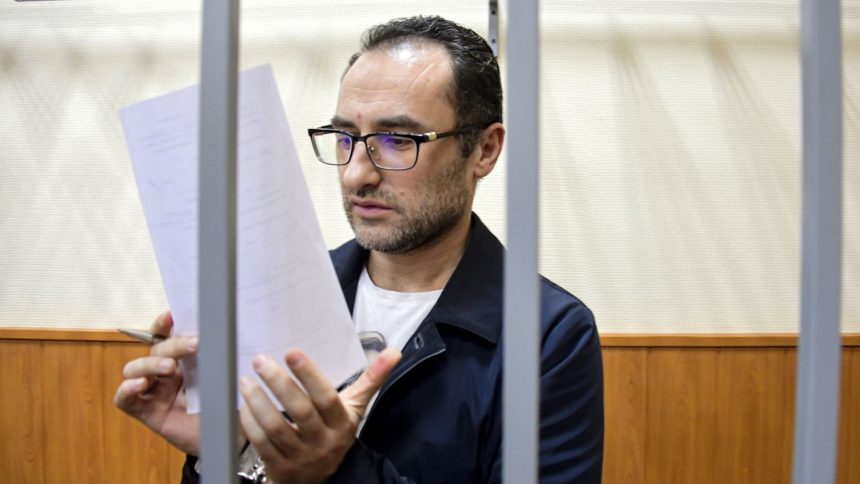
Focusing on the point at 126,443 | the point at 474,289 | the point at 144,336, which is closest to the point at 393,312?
the point at 474,289

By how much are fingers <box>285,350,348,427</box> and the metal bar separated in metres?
1.34

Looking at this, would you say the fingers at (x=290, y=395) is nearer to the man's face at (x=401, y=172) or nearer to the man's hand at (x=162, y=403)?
the man's hand at (x=162, y=403)

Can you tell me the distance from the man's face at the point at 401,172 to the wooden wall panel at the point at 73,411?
1.44m

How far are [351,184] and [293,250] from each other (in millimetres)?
355

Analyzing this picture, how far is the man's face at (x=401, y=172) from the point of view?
772 mm

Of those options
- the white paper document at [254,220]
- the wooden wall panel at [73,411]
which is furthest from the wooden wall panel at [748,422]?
the wooden wall panel at [73,411]

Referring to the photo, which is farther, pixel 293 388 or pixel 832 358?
pixel 293 388

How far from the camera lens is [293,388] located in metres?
0.46

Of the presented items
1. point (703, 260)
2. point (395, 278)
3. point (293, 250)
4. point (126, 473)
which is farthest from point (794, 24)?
point (126, 473)

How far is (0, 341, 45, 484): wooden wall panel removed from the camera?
1781 mm

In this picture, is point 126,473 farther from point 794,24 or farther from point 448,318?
point 794,24

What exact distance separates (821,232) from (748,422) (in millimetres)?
1624

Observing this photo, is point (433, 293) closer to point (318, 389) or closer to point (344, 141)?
point (344, 141)

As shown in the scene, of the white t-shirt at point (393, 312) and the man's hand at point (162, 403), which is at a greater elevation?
the white t-shirt at point (393, 312)
